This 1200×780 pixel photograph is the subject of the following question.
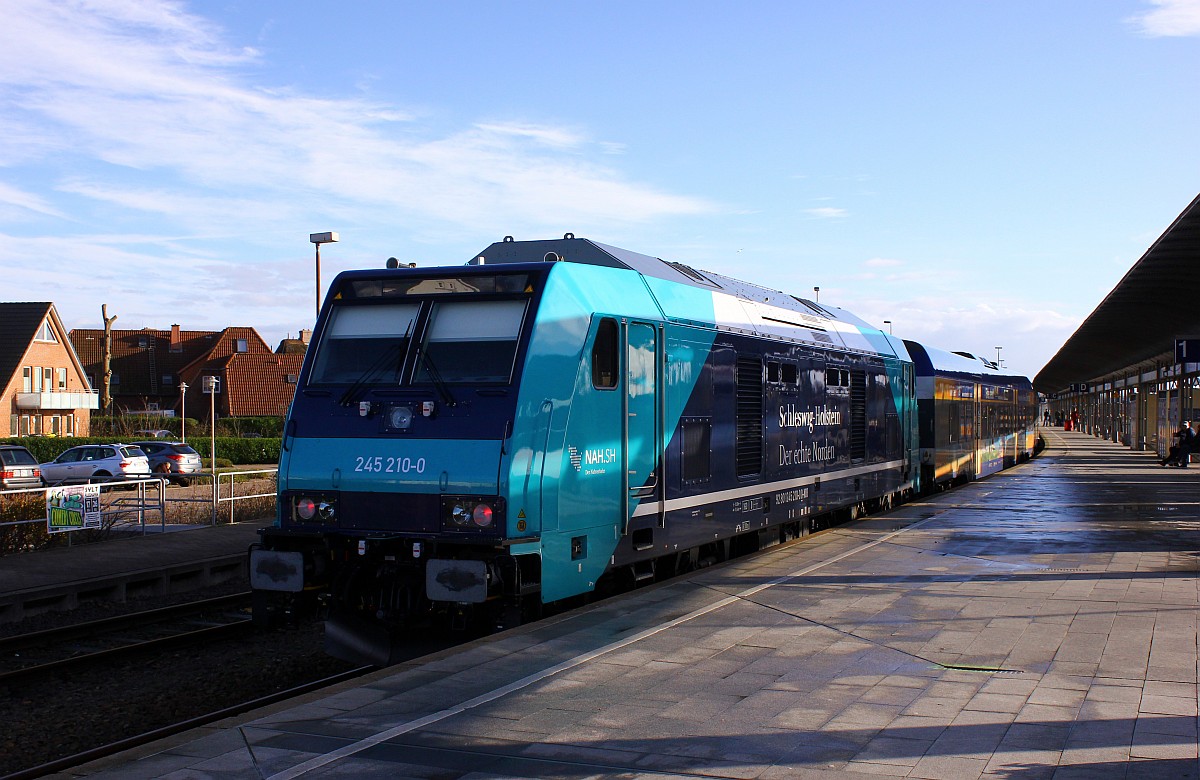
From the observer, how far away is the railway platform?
1312 centimetres

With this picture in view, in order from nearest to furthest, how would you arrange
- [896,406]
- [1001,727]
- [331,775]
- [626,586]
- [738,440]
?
[331,775]
[1001,727]
[626,586]
[738,440]
[896,406]

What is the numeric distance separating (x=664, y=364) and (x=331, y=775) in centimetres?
585

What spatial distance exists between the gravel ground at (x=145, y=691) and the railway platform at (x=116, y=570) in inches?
127

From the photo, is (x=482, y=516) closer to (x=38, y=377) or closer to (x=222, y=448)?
Answer: (x=222, y=448)

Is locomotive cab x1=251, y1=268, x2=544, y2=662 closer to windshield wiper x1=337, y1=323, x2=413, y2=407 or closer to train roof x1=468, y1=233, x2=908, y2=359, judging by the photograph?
windshield wiper x1=337, y1=323, x2=413, y2=407

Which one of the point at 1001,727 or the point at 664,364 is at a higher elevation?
the point at 664,364

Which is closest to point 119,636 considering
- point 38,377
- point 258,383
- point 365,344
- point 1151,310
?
point 365,344

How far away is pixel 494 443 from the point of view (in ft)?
28.3

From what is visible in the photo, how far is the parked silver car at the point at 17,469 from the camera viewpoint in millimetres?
29344

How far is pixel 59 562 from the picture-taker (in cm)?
1530

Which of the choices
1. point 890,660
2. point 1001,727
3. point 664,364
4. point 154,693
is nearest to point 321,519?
point 154,693

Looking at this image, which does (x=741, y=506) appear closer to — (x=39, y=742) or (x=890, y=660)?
(x=890, y=660)

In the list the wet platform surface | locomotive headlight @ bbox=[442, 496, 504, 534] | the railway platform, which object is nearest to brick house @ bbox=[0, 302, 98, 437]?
the railway platform

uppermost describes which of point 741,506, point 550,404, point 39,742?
point 550,404
